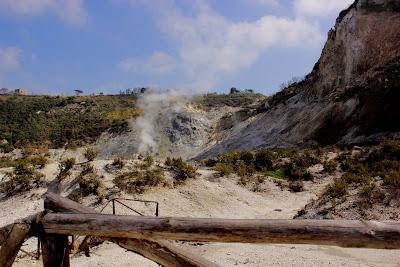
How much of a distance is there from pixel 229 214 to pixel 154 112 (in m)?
37.1

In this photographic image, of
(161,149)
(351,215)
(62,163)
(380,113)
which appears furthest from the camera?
(161,149)

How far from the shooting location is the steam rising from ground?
4459 cm

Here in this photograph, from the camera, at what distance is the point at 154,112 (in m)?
52.4

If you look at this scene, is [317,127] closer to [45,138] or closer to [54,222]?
[54,222]

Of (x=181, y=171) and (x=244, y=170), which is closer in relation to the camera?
(x=181, y=171)

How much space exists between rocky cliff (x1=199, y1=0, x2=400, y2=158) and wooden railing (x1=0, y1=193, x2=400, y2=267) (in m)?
21.8

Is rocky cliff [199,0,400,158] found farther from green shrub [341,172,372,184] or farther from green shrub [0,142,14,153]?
green shrub [0,142,14,153]

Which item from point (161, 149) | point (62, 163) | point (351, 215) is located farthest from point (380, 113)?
point (161, 149)

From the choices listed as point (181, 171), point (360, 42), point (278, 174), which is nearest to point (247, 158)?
point (278, 174)

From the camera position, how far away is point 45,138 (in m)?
51.7

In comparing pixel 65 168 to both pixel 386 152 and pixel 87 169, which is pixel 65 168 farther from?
pixel 386 152

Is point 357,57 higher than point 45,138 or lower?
higher

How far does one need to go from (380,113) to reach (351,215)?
14499 millimetres

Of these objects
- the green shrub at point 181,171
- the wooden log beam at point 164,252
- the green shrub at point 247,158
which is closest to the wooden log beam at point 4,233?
the wooden log beam at point 164,252
